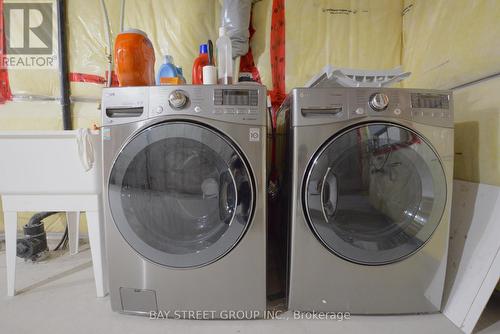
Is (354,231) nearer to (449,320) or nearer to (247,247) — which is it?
(247,247)

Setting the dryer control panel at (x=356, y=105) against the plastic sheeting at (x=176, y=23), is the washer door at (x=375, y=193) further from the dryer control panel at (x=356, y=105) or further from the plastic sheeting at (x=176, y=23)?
the plastic sheeting at (x=176, y=23)

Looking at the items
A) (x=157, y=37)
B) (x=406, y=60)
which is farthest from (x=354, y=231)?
(x=157, y=37)

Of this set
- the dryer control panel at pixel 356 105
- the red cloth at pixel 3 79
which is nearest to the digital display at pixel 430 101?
the dryer control panel at pixel 356 105

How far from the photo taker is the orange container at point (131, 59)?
95 cm

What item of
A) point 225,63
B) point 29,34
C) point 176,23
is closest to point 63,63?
point 29,34

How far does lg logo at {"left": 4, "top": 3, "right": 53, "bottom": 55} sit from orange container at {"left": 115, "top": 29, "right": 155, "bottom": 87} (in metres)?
1.08

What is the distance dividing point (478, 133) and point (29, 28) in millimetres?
2657

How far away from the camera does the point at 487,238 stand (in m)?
0.88

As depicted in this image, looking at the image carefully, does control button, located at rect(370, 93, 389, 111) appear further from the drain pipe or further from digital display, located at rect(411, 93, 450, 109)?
the drain pipe

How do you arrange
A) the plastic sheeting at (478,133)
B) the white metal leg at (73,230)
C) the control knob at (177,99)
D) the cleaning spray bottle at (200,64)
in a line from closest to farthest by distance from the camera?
the control knob at (177,99)
the plastic sheeting at (478,133)
the cleaning spray bottle at (200,64)
the white metal leg at (73,230)

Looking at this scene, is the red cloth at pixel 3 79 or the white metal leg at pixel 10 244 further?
the red cloth at pixel 3 79

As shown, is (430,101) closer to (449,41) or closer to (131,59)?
(449,41)

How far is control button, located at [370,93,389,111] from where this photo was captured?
835mm

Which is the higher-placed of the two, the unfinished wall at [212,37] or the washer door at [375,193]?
the unfinished wall at [212,37]
